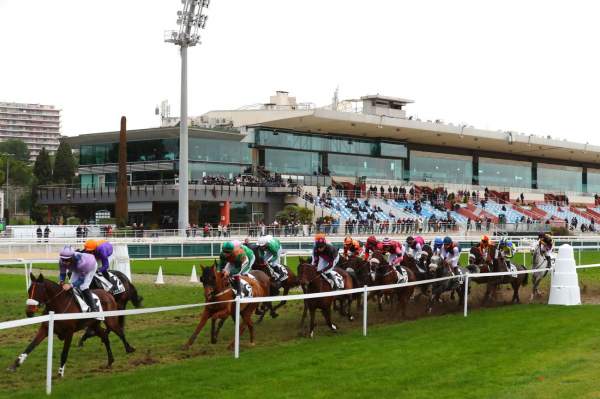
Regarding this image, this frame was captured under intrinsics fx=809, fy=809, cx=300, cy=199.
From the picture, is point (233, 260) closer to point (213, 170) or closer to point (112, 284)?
point (112, 284)

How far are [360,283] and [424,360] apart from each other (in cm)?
487

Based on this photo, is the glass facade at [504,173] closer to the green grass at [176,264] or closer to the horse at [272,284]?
the green grass at [176,264]

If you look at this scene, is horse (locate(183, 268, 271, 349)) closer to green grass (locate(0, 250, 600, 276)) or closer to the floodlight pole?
green grass (locate(0, 250, 600, 276))

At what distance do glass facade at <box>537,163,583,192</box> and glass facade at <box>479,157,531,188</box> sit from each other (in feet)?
8.18

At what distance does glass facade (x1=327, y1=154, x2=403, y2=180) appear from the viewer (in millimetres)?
61875

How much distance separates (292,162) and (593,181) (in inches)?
1780

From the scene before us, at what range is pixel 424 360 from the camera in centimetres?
994

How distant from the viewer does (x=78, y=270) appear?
33.4ft

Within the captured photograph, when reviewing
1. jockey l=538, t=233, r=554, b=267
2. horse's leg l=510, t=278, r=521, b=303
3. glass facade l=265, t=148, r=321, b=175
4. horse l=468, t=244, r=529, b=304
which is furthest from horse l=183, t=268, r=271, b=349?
glass facade l=265, t=148, r=321, b=175

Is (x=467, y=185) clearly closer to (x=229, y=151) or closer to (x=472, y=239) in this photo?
(x=229, y=151)

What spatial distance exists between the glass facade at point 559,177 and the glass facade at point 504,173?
98.2 inches

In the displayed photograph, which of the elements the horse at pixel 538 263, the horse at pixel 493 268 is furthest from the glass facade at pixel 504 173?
the horse at pixel 493 268

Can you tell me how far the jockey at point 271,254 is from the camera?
49.0 ft

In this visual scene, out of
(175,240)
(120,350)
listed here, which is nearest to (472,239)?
(175,240)
